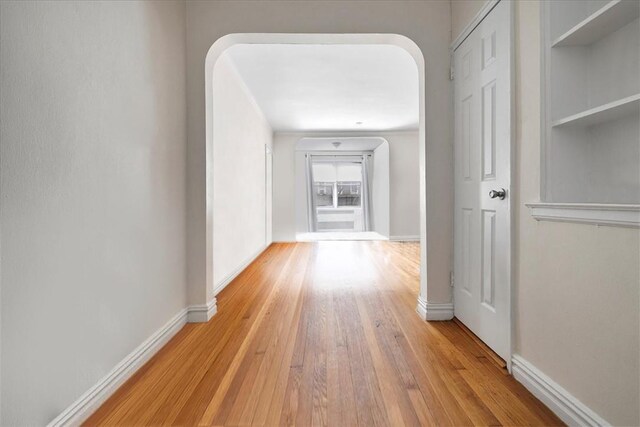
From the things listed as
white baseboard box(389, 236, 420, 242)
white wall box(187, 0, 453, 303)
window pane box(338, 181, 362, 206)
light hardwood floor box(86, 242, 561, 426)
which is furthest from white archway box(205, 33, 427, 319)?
window pane box(338, 181, 362, 206)

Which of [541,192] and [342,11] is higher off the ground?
[342,11]

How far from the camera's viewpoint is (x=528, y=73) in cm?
154

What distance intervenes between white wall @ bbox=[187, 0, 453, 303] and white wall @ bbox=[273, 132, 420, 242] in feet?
16.3

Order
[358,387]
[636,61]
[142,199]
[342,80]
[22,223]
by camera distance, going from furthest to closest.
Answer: [342,80], [142,199], [358,387], [636,61], [22,223]

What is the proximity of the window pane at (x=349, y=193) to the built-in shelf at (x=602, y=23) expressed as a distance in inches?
373

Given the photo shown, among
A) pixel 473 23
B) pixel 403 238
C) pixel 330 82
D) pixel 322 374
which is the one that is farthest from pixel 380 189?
pixel 322 374

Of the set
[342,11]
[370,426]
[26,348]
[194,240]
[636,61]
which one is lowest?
[370,426]

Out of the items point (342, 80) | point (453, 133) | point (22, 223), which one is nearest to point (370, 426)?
point (22, 223)

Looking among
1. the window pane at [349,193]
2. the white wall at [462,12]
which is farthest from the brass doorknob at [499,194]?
the window pane at [349,193]

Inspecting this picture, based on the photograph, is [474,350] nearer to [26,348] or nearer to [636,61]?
[636,61]

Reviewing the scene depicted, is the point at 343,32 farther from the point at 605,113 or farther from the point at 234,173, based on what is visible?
the point at 234,173

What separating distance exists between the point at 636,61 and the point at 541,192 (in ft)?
1.77

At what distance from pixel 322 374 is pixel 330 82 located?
12.1 feet

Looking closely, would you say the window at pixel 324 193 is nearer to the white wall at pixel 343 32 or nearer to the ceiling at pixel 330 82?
the ceiling at pixel 330 82
